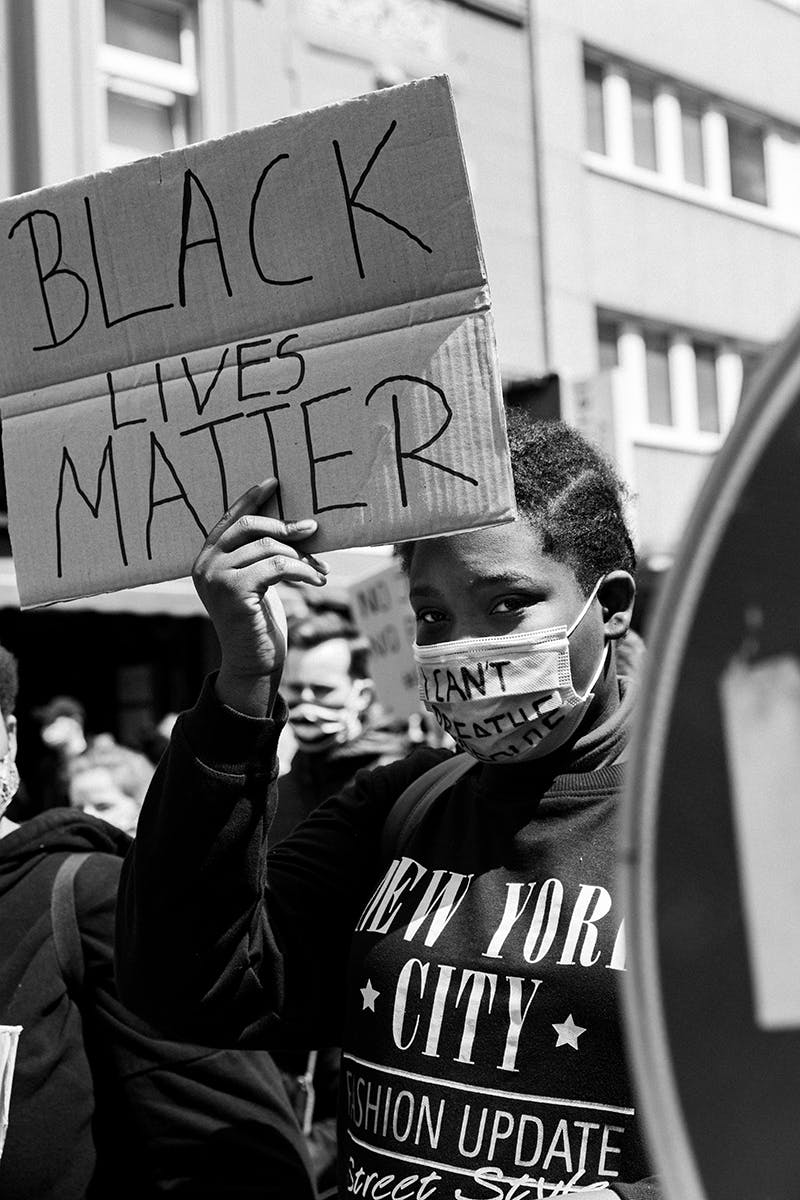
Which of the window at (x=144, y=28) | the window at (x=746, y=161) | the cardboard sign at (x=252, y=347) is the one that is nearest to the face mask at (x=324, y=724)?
the cardboard sign at (x=252, y=347)

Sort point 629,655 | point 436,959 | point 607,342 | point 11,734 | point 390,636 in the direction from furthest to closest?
point 607,342 → point 390,636 → point 629,655 → point 11,734 → point 436,959

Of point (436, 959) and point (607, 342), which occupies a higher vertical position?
point (607, 342)

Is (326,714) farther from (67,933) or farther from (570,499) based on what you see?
(570,499)

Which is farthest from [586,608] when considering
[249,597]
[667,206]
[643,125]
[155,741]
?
[643,125]

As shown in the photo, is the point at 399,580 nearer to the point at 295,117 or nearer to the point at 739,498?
the point at 295,117

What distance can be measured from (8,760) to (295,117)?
1.30m

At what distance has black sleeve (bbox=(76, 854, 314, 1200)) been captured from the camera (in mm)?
2311

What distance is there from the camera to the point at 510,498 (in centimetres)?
170

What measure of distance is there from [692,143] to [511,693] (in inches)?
682

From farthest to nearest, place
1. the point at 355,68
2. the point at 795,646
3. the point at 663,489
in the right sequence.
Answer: the point at 663,489
the point at 355,68
the point at 795,646

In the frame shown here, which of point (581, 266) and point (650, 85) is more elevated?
point (650, 85)

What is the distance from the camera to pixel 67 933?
2330 mm

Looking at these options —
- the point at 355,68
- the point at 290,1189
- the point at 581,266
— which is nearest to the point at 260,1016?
the point at 290,1189

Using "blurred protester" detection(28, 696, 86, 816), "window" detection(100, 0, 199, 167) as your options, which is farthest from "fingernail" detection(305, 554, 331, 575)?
"window" detection(100, 0, 199, 167)
